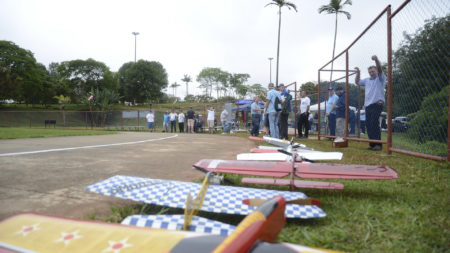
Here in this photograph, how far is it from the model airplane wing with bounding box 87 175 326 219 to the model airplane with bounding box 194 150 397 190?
1.20 feet

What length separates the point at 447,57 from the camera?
3.17 meters

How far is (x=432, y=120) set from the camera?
3.68 metres

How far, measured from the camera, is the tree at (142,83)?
55.5m

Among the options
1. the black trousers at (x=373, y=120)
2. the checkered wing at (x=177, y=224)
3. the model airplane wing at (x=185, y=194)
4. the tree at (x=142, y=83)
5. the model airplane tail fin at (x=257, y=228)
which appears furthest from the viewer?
the tree at (x=142, y=83)

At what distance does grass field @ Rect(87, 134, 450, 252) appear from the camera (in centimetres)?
135

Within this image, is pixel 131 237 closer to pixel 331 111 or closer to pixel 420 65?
pixel 420 65

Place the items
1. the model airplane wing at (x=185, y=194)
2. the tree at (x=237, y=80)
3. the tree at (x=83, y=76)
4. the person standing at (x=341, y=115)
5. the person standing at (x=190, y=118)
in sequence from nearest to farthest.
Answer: the model airplane wing at (x=185, y=194) → the person standing at (x=341, y=115) → the person standing at (x=190, y=118) → the tree at (x=83, y=76) → the tree at (x=237, y=80)

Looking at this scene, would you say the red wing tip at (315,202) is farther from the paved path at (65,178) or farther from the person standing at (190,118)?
the person standing at (190,118)

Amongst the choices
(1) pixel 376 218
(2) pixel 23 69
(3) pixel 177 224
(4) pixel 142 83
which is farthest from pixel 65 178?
(4) pixel 142 83

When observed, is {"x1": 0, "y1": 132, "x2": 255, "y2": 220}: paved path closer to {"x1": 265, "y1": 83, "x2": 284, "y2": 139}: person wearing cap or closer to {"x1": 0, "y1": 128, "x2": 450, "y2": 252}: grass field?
{"x1": 0, "y1": 128, "x2": 450, "y2": 252}: grass field

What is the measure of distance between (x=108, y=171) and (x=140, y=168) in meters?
0.40

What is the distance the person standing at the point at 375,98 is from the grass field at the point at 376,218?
Answer: 283cm

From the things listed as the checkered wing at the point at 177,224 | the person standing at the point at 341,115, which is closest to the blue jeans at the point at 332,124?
the person standing at the point at 341,115

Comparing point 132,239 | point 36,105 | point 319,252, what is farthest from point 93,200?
point 36,105
